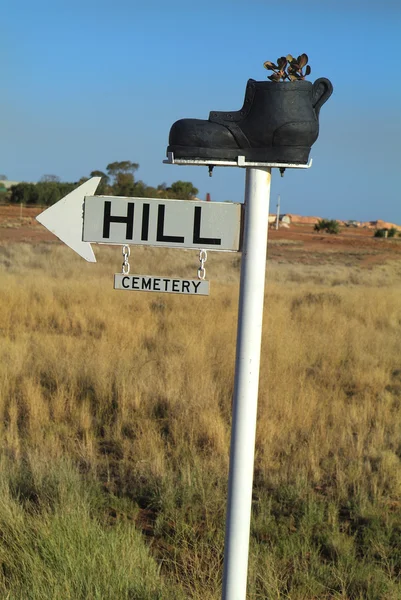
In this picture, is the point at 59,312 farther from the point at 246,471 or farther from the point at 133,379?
the point at 246,471

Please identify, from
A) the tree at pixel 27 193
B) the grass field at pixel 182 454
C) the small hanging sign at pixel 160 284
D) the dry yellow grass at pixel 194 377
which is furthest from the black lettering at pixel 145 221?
the tree at pixel 27 193

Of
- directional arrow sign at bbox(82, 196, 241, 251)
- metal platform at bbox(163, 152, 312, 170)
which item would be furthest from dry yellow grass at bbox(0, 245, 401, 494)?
metal platform at bbox(163, 152, 312, 170)

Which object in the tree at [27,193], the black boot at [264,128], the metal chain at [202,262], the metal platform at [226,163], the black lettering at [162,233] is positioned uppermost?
the tree at [27,193]

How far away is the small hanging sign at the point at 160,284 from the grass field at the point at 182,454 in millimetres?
1297

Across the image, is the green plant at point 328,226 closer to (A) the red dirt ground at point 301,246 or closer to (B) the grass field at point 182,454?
(A) the red dirt ground at point 301,246

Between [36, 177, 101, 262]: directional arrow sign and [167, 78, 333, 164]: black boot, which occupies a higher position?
[167, 78, 333, 164]: black boot

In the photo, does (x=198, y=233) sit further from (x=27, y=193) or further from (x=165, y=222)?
(x=27, y=193)

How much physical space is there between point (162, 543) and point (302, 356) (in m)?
4.75

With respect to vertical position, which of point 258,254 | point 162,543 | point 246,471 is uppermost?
point 258,254

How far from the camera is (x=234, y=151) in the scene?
2322 mm

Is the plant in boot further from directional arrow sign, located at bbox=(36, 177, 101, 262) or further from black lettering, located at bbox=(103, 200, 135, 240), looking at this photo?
directional arrow sign, located at bbox=(36, 177, 101, 262)

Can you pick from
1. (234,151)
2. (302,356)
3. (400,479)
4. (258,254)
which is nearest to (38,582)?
(258,254)

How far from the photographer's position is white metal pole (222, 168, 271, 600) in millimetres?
2312

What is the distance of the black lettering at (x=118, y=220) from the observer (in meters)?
A: 2.45
